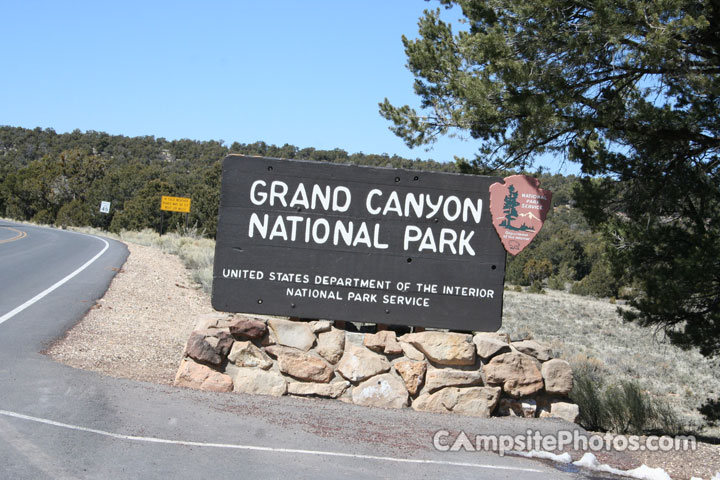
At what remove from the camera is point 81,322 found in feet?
38.0

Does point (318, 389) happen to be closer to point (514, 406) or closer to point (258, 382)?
point (258, 382)

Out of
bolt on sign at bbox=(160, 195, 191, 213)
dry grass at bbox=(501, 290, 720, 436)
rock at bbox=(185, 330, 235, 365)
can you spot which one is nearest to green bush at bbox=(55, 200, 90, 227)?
bolt on sign at bbox=(160, 195, 191, 213)

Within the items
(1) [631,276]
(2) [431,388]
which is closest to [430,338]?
(2) [431,388]

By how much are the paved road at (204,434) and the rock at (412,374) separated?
11.8 inches

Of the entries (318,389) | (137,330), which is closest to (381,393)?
(318,389)

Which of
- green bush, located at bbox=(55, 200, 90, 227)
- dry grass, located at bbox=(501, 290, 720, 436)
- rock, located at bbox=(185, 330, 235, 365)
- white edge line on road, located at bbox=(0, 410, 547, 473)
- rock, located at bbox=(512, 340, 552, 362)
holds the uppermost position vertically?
green bush, located at bbox=(55, 200, 90, 227)

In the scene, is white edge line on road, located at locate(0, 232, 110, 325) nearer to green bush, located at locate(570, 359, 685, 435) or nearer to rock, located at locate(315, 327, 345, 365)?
rock, located at locate(315, 327, 345, 365)

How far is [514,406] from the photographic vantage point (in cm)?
769

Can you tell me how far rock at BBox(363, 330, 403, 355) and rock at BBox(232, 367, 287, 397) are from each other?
1026 mm

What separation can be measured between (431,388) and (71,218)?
78108mm

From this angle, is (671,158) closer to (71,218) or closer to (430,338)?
(430,338)

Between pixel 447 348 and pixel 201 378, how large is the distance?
2.67m

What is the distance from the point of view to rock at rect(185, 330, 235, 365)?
24.3 ft

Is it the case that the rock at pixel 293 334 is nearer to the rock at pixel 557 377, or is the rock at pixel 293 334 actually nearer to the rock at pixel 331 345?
the rock at pixel 331 345
